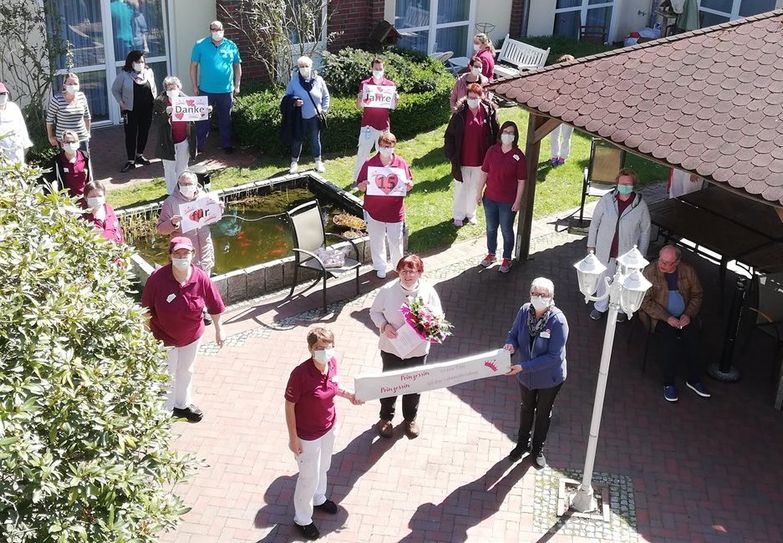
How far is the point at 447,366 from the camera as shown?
7742 mm

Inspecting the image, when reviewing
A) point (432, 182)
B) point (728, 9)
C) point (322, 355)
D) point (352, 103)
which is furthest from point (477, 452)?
point (728, 9)

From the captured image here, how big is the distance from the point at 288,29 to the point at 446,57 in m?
3.59

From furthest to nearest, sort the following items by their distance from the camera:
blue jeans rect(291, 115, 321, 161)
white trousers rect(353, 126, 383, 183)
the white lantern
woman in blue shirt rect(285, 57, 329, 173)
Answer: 1. blue jeans rect(291, 115, 321, 161)
2. woman in blue shirt rect(285, 57, 329, 173)
3. white trousers rect(353, 126, 383, 183)
4. the white lantern

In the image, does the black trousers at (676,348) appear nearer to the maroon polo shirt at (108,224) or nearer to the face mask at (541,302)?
the face mask at (541,302)

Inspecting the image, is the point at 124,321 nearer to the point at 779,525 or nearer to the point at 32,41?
the point at 779,525

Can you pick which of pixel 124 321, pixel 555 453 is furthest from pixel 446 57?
pixel 124 321

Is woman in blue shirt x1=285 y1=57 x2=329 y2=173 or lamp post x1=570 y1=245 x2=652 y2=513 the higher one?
lamp post x1=570 y1=245 x2=652 y2=513

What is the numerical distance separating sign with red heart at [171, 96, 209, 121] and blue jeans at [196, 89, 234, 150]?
199cm

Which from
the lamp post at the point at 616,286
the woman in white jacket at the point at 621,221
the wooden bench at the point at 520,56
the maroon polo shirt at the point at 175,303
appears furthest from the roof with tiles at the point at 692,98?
the wooden bench at the point at 520,56

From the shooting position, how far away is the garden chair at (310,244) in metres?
10.7

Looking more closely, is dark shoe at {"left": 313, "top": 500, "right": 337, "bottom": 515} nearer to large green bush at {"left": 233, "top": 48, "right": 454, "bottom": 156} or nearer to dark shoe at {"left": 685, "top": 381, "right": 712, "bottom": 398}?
dark shoe at {"left": 685, "top": 381, "right": 712, "bottom": 398}

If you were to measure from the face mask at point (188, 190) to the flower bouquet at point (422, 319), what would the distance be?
9.96 feet

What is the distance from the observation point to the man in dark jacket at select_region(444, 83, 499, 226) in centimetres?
1191

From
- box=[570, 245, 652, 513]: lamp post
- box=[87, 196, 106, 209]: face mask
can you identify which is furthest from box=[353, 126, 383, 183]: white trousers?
box=[570, 245, 652, 513]: lamp post
